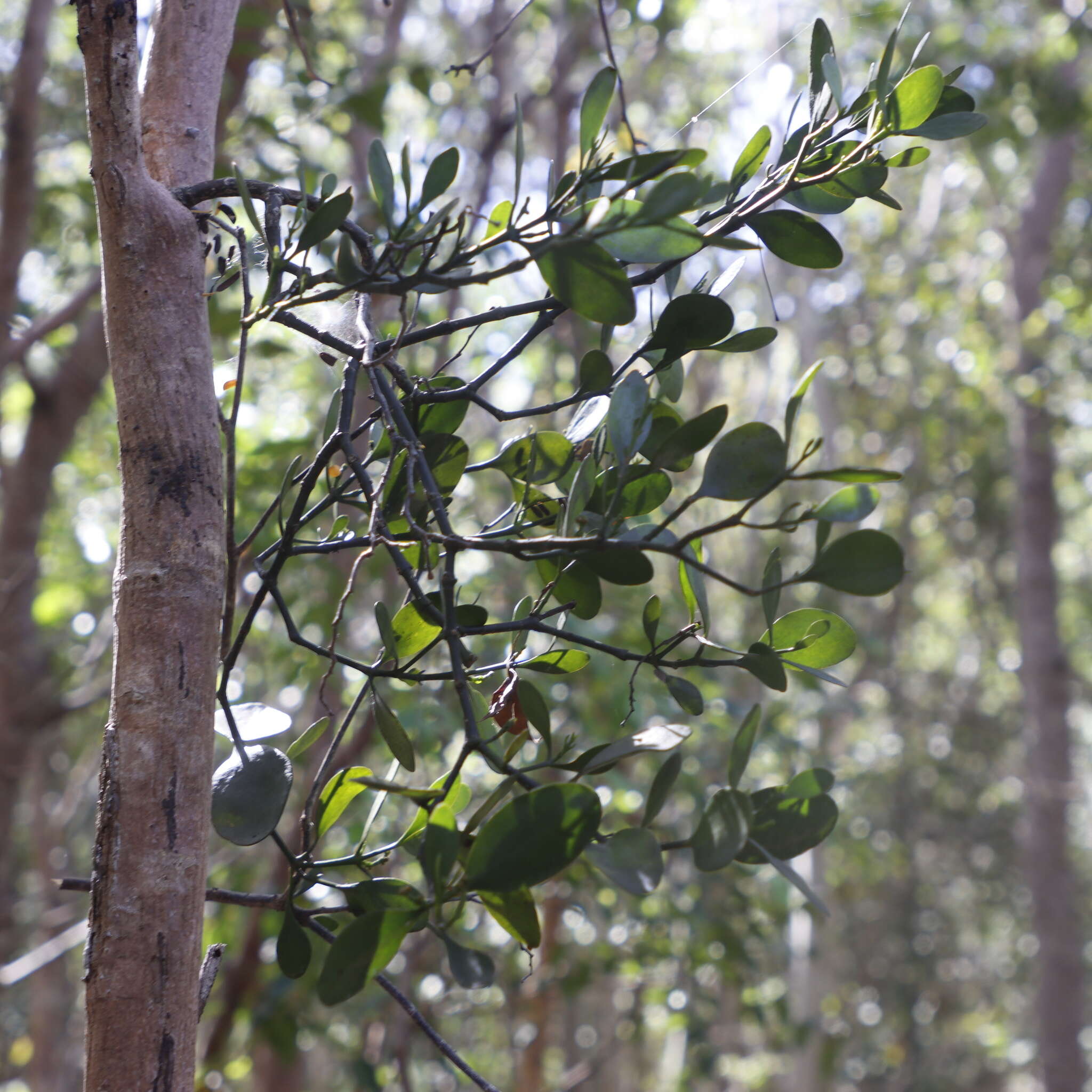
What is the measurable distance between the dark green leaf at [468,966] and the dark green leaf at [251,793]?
0.42ft

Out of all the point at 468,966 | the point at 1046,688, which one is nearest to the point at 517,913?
the point at 468,966

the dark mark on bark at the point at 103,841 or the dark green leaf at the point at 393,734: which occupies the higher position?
the dark green leaf at the point at 393,734

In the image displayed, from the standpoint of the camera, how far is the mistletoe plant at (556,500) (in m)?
0.46

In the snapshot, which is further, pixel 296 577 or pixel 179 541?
pixel 296 577

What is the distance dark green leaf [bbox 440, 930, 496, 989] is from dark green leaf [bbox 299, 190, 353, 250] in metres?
0.35

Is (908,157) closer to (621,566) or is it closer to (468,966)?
(621,566)

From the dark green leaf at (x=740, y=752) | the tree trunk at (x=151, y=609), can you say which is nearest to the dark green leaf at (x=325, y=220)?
the tree trunk at (x=151, y=609)

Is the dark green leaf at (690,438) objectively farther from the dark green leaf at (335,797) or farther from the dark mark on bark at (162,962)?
the dark mark on bark at (162,962)

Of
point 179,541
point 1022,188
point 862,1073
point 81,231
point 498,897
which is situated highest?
point 1022,188

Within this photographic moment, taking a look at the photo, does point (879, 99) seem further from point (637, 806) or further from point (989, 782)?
point (989, 782)

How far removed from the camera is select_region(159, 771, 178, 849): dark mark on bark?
20.1 inches

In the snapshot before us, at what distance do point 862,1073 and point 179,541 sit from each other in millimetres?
8906

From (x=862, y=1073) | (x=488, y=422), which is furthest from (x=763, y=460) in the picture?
(x=862, y=1073)

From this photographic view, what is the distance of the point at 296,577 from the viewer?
2.36m
